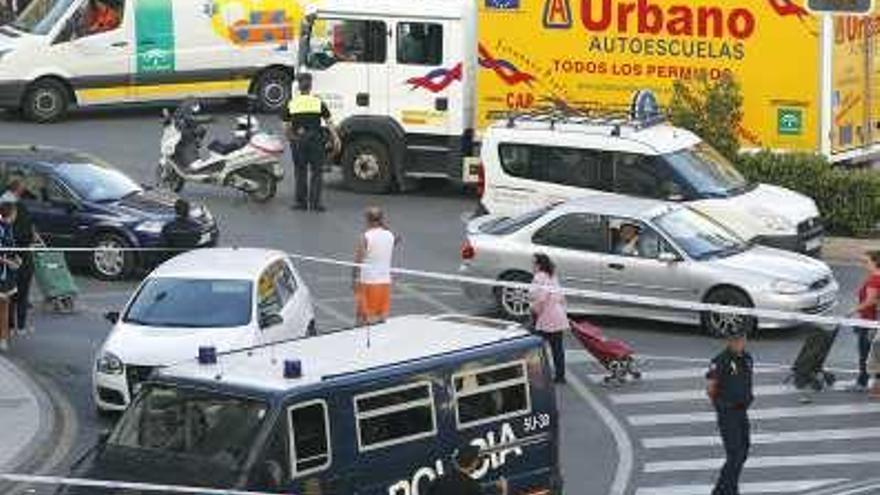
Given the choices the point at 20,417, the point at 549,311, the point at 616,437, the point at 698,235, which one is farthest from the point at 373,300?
the point at 20,417

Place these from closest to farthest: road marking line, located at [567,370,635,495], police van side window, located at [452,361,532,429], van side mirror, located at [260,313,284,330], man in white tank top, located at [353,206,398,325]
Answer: police van side window, located at [452,361,532,429], road marking line, located at [567,370,635,495], van side mirror, located at [260,313,284,330], man in white tank top, located at [353,206,398,325]

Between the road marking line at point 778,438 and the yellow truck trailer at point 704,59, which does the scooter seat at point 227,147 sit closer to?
the yellow truck trailer at point 704,59

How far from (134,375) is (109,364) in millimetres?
285

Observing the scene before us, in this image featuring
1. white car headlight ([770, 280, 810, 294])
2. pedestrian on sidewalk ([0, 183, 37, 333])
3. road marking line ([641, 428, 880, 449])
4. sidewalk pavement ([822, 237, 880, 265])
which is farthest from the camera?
sidewalk pavement ([822, 237, 880, 265])

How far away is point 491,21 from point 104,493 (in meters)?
17.3

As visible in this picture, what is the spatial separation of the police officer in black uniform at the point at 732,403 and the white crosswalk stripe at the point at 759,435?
54 centimetres

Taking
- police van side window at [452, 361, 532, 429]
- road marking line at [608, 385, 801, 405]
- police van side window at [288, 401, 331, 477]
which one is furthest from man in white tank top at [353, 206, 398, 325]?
police van side window at [288, 401, 331, 477]

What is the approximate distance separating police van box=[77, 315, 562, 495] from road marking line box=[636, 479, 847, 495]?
181 centimetres

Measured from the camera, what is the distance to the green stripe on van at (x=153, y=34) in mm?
34750

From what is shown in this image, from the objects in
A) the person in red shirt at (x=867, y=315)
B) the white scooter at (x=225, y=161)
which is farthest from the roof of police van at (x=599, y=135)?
the person in red shirt at (x=867, y=315)

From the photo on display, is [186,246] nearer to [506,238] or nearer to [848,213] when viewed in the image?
[506,238]

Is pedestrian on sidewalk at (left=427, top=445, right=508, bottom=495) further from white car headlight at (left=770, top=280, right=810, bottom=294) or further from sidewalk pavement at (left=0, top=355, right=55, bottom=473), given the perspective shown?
white car headlight at (left=770, top=280, right=810, bottom=294)

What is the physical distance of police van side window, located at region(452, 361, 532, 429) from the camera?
13594 mm

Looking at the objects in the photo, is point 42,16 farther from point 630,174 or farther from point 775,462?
point 775,462
